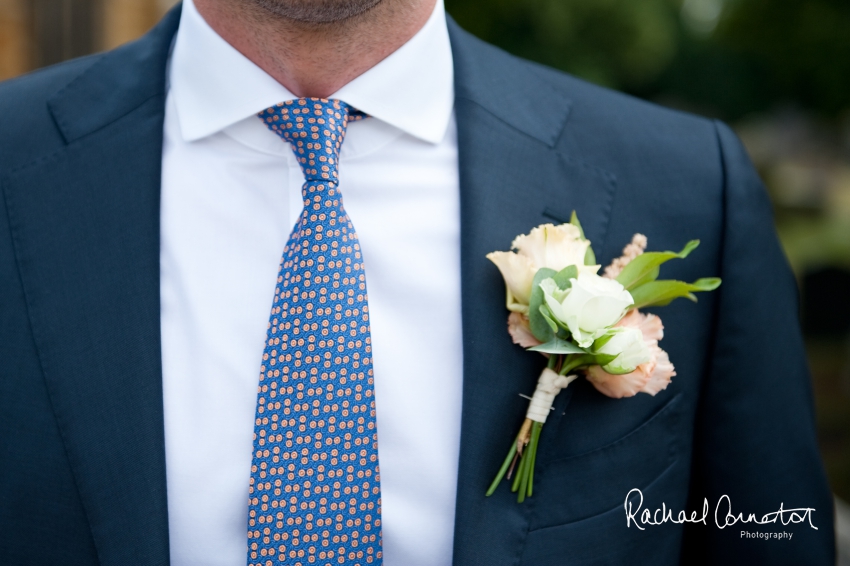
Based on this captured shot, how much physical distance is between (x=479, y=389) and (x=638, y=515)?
0.51 m

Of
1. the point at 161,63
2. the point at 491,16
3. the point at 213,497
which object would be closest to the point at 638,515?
the point at 213,497

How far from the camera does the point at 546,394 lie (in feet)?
5.44

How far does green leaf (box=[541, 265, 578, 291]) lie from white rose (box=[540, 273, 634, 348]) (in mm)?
16

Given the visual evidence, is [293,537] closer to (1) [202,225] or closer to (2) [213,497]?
(2) [213,497]

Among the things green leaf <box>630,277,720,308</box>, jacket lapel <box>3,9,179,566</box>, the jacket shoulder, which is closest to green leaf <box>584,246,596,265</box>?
green leaf <box>630,277,720,308</box>

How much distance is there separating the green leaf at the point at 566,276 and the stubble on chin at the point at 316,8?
74cm

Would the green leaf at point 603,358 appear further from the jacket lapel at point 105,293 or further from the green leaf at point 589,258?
the jacket lapel at point 105,293

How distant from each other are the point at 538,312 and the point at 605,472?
447mm

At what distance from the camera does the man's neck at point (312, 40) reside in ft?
5.89

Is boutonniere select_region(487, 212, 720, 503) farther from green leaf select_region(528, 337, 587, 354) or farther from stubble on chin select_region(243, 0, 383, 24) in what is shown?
stubble on chin select_region(243, 0, 383, 24)

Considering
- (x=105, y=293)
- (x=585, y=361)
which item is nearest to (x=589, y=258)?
(x=585, y=361)

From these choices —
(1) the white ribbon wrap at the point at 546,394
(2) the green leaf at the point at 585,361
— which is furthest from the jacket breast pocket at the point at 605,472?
(2) the green leaf at the point at 585,361

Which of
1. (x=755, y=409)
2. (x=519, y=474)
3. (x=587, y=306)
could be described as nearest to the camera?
(x=587, y=306)

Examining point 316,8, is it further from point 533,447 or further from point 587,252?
point 533,447
